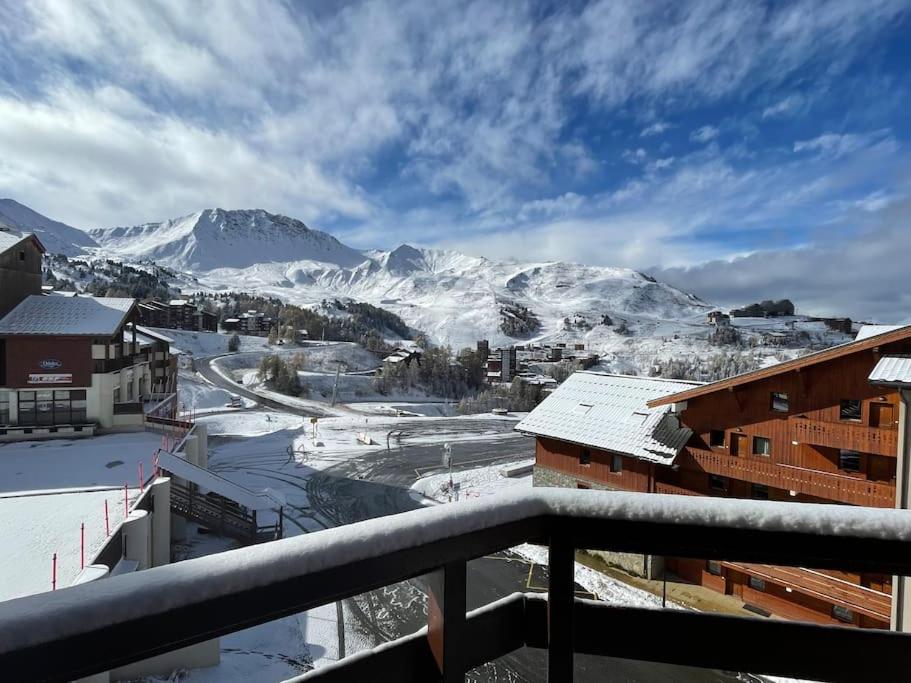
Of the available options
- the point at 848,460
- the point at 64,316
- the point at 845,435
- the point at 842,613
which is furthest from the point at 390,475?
the point at 845,435

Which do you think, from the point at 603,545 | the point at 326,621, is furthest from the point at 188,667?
the point at 603,545

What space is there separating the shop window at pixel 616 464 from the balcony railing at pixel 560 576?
15.2 meters

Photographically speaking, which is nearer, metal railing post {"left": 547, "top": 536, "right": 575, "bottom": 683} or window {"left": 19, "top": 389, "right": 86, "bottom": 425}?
metal railing post {"left": 547, "top": 536, "right": 575, "bottom": 683}

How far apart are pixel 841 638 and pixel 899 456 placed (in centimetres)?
1145

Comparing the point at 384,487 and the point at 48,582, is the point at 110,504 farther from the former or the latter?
the point at 384,487

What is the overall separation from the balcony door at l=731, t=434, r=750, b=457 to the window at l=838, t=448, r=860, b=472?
201cm

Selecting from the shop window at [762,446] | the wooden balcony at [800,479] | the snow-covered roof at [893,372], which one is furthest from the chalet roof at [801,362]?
the wooden balcony at [800,479]

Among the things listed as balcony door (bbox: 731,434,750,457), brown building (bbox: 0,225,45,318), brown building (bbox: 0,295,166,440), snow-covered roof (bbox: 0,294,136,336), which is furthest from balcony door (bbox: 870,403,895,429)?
brown building (bbox: 0,225,45,318)

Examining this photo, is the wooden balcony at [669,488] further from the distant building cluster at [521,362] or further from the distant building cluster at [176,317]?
the distant building cluster at [176,317]

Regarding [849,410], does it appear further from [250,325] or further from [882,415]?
[250,325]

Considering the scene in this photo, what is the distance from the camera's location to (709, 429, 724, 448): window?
13.9m

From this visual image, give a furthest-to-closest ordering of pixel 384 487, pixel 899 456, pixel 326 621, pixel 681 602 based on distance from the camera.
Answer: pixel 384 487, pixel 681 602, pixel 326 621, pixel 899 456

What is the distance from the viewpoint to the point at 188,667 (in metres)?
5.57

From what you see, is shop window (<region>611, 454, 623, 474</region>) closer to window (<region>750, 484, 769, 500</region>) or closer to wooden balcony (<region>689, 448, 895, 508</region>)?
wooden balcony (<region>689, 448, 895, 508</region>)
